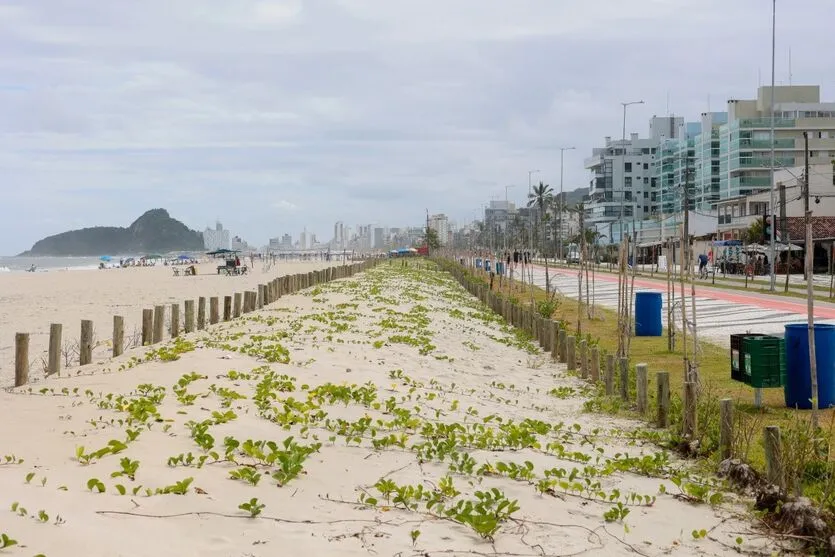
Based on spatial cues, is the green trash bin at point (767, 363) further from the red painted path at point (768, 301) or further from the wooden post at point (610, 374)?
the red painted path at point (768, 301)

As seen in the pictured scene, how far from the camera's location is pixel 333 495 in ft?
21.1

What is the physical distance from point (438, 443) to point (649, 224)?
10590cm

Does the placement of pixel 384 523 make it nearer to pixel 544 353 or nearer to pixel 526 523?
pixel 526 523

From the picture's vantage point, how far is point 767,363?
411 inches

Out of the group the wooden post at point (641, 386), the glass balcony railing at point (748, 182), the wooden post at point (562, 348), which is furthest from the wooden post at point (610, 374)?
the glass balcony railing at point (748, 182)

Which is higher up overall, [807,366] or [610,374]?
[807,366]

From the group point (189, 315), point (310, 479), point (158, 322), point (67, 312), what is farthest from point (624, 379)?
point (67, 312)

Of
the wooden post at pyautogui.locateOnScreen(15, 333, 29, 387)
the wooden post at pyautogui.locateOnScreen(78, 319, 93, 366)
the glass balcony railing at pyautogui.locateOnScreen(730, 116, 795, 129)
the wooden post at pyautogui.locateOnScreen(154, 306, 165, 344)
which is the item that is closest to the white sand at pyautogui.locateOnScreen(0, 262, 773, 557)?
the wooden post at pyautogui.locateOnScreen(15, 333, 29, 387)

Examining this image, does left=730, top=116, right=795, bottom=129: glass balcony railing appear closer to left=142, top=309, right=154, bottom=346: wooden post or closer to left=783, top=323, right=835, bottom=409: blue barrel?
left=142, top=309, right=154, bottom=346: wooden post

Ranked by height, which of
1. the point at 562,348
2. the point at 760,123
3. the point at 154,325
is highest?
the point at 760,123

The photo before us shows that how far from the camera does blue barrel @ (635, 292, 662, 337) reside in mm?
20031

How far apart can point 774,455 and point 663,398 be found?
9.68 ft

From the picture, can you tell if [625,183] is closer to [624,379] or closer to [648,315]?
[648,315]

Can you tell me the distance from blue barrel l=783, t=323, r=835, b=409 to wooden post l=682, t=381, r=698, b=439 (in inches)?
92.5
